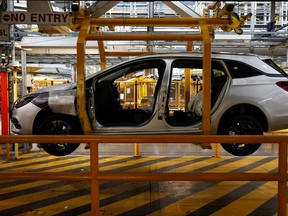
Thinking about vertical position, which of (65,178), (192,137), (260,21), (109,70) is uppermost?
(260,21)

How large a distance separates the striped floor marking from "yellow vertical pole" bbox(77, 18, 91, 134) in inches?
50.2

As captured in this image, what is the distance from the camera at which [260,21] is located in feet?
31.0

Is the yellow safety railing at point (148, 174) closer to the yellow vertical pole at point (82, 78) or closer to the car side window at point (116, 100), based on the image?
the yellow vertical pole at point (82, 78)

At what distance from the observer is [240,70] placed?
15.5 feet

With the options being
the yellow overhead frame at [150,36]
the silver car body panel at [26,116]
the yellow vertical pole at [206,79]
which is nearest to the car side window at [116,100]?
the yellow overhead frame at [150,36]

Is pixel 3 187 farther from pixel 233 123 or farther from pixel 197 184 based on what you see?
pixel 233 123

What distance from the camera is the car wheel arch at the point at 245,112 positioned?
15.2 ft

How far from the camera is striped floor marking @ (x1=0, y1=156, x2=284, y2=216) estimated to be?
180 inches

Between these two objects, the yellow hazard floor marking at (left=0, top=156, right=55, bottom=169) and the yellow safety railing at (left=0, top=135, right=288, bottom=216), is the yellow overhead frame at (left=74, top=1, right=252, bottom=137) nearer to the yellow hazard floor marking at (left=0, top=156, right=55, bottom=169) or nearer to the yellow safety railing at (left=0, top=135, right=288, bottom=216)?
the yellow safety railing at (left=0, top=135, right=288, bottom=216)

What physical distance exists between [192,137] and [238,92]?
5.44 feet

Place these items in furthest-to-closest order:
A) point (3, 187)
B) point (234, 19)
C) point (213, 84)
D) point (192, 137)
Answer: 1. point (3, 187)
2. point (213, 84)
3. point (234, 19)
4. point (192, 137)

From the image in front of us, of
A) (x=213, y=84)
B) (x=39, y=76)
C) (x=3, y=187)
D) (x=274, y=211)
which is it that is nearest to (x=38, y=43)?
(x=3, y=187)

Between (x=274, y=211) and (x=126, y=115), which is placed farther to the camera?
(x=126, y=115)

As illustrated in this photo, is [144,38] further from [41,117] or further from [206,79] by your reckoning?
[41,117]
